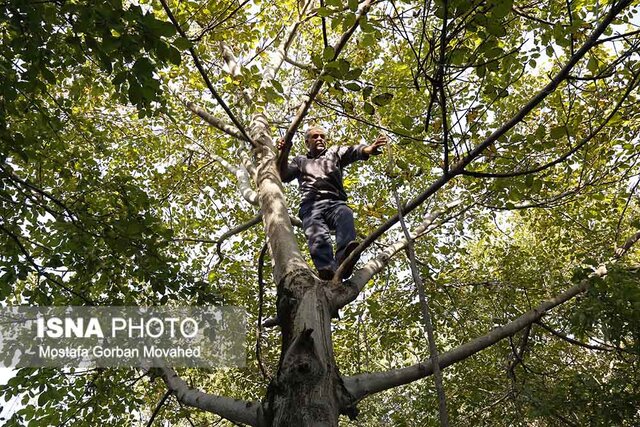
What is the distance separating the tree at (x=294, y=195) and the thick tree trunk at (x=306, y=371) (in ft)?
0.04

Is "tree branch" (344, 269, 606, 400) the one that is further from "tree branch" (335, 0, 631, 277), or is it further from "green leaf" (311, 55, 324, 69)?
"green leaf" (311, 55, 324, 69)

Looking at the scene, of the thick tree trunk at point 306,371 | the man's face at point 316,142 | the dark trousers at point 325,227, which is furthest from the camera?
the man's face at point 316,142

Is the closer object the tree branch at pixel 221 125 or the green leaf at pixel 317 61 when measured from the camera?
the green leaf at pixel 317 61

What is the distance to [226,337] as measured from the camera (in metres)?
6.25

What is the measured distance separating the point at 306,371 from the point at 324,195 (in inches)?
82.3

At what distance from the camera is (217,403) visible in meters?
2.85

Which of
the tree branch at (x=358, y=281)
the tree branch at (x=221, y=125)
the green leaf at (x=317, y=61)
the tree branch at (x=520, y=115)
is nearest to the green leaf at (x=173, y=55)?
the green leaf at (x=317, y=61)

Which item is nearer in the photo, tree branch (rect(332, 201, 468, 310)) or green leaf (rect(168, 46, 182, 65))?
green leaf (rect(168, 46, 182, 65))

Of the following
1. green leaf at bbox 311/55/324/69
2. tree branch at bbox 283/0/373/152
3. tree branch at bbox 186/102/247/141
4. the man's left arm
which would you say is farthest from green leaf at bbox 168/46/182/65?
the man's left arm

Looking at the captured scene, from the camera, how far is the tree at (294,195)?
231 cm

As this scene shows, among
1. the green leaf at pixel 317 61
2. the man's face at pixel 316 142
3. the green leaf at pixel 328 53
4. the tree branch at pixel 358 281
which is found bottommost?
the tree branch at pixel 358 281

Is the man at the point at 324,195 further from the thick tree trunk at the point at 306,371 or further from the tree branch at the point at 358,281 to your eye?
the thick tree trunk at the point at 306,371

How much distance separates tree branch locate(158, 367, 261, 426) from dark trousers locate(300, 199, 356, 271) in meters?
1.22

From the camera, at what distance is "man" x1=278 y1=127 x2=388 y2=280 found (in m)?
3.74
